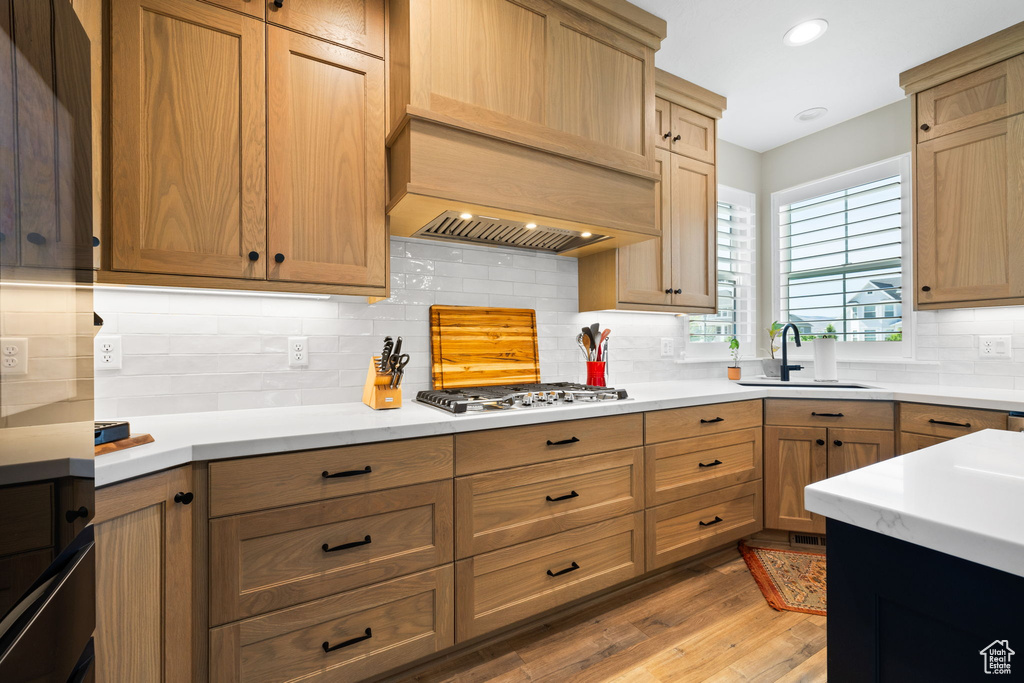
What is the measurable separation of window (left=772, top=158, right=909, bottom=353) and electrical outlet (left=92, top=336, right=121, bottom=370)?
3873 mm

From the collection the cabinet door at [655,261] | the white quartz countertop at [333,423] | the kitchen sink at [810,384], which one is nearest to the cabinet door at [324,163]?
the white quartz countertop at [333,423]

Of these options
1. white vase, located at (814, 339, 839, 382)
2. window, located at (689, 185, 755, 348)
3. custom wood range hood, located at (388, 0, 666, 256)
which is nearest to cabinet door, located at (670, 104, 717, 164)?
custom wood range hood, located at (388, 0, 666, 256)

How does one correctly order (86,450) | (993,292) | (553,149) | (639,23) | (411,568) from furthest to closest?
(993,292), (639,23), (553,149), (411,568), (86,450)

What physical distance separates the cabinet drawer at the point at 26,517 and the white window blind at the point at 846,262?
3861 millimetres

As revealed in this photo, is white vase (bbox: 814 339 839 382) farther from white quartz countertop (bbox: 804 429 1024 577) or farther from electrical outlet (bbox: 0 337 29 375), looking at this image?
electrical outlet (bbox: 0 337 29 375)

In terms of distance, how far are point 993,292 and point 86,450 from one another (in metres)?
3.54

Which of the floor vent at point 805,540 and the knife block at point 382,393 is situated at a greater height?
the knife block at point 382,393

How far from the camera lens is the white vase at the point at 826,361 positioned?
2.97m

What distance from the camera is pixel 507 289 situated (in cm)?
252

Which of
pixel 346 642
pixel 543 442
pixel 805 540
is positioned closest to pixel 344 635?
pixel 346 642

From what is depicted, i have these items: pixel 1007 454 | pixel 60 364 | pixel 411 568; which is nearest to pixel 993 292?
pixel 1007 454

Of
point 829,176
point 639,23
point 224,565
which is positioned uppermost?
point 639,23

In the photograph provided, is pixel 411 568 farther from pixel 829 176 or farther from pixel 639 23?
pixel 829 176

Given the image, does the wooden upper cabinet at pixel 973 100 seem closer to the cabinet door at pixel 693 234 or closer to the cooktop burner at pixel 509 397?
the cabinet door at pixel 693 234
